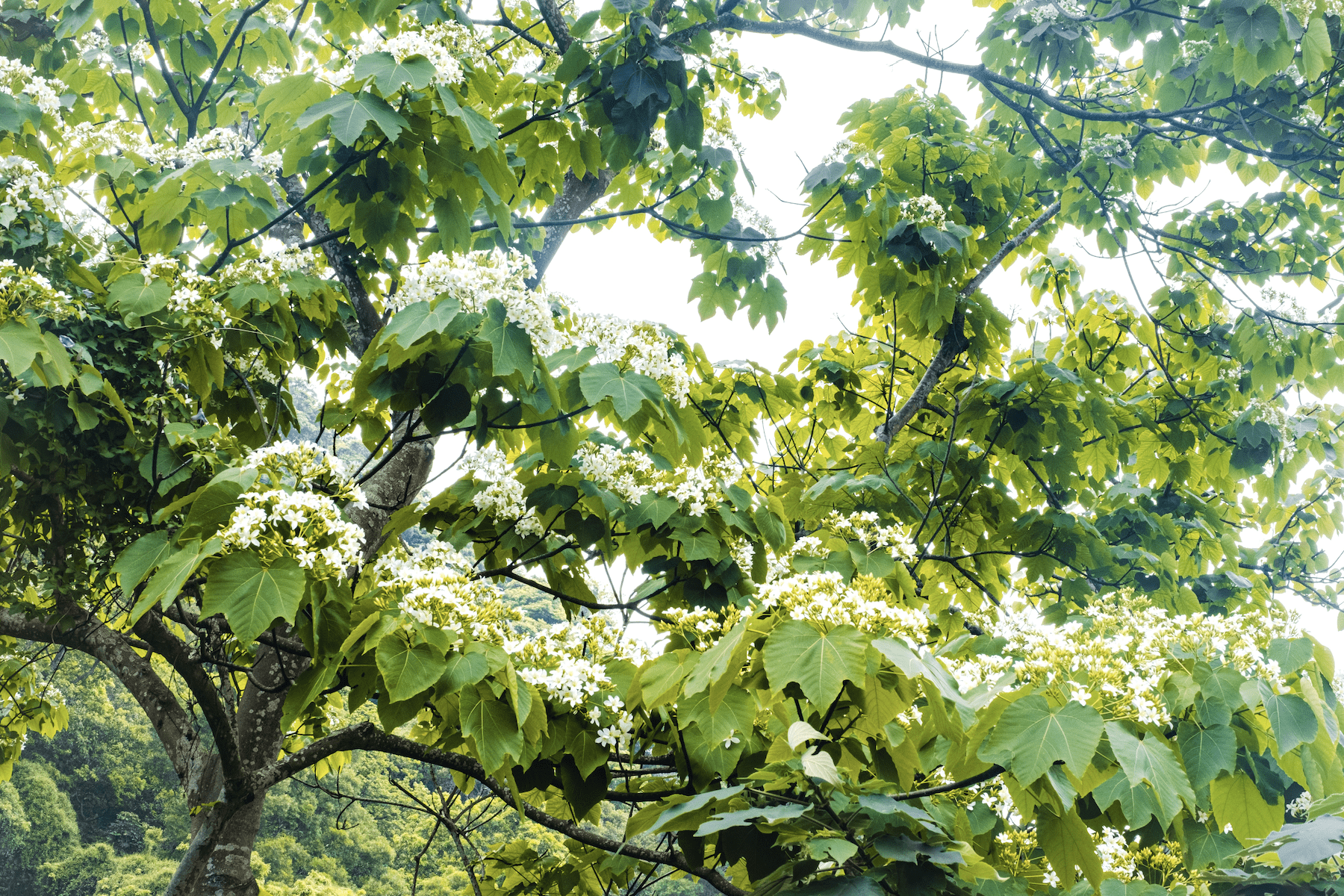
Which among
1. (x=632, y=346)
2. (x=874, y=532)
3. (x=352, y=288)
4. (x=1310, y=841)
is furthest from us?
(x=352, y=288)

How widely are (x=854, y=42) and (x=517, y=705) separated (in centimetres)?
370

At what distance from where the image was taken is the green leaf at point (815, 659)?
1627 mm

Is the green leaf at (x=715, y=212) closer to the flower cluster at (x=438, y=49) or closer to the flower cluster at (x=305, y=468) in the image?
the flower cluster at (x=438, y=49)

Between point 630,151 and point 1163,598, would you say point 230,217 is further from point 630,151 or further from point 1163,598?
point 1163,598

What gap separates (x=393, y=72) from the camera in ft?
7.93

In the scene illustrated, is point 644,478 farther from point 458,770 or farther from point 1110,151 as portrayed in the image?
point 1110,151

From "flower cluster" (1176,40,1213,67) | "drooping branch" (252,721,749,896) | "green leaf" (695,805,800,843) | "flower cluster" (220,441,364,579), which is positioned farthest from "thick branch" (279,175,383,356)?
"flower cluster" (1176,40,1213,67)

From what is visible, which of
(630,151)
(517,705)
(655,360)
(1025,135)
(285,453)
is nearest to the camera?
(517,705)

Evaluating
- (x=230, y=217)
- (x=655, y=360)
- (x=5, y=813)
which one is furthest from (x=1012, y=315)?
(x=5, y=813)

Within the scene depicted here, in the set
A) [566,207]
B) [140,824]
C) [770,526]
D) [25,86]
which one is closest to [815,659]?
[770,526]

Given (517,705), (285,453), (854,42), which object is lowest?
(517,705)

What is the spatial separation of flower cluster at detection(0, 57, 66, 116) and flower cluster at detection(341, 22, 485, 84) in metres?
Answer: 1.11

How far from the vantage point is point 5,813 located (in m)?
19.4

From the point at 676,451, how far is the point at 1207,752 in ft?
5.77
